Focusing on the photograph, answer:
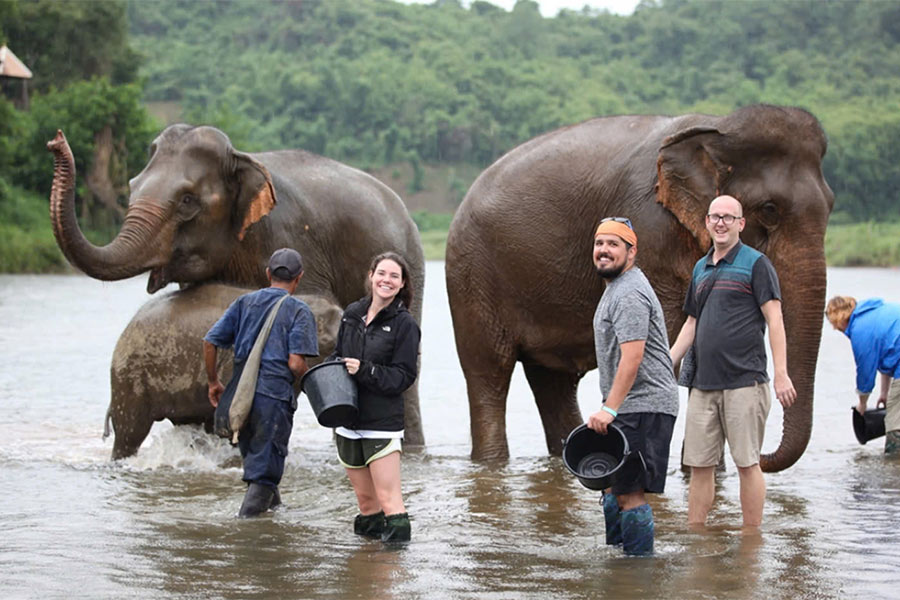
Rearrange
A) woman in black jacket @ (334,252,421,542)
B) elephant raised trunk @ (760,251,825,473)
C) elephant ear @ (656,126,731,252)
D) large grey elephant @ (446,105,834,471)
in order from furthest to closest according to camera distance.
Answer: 1. elephant ear @ (656,126,731,252)
2. large grey elephant @ (446,105,834,471)
3. elephant raised trunk @ (760,251,825,473)
4. woman in black jacket @ (334,252,421,542)

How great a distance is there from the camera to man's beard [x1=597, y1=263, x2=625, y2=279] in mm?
6410

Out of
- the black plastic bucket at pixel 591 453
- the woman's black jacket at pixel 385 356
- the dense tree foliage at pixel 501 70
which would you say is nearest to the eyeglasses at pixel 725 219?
the black plastic bucket at pixel 591 453

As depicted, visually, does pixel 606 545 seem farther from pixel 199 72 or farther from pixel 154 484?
pixel 199 72

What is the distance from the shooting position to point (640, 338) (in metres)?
6.26

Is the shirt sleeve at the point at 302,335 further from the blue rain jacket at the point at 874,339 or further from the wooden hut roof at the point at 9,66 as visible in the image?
the wooden hut roof at the point at 9,66

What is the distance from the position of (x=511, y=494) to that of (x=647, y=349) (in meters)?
2.62

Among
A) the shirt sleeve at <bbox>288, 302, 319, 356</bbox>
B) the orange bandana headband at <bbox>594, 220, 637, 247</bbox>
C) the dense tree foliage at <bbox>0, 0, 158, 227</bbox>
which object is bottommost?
the shirt sleeve at <bbox>288, 302, 319, 356</bbox>

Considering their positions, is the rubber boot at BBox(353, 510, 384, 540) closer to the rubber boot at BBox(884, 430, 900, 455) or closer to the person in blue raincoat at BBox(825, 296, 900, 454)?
the person in blue raincoat at BBox(825, 296, 900, 454)

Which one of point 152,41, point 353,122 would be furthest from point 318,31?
point 353,122

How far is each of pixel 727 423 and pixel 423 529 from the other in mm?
1637

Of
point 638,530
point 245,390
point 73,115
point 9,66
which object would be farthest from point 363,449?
point 9,66

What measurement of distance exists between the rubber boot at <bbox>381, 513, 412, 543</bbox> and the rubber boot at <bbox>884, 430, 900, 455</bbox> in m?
4.85

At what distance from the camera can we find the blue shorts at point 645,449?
6.33m

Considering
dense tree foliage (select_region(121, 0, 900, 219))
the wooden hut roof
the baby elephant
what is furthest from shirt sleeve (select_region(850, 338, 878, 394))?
dense tree foliage (select_region(121, 0, 900, 219))
